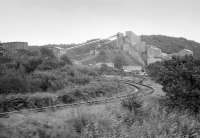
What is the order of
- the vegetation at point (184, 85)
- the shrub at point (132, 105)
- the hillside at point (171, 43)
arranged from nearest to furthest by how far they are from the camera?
the shrub at point (132, 105), the vegetation at point (184, 85), the hillside at point (171, 43)

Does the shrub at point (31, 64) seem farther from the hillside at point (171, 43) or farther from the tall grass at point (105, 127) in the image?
the hillside at point (171, 43)

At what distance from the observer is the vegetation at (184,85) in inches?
647

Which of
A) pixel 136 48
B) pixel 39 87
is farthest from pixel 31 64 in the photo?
pixel 136 48

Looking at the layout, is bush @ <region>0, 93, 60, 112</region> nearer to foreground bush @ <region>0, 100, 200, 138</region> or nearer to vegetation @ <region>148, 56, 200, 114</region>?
foreground bush @ <region>0, 100, 200, 138</region>

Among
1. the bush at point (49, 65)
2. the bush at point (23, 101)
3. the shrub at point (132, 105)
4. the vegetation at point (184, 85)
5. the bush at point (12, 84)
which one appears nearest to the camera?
the shrub at point (132, 105)

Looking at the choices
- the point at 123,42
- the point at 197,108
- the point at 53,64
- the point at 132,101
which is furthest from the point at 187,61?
the point at 123,42

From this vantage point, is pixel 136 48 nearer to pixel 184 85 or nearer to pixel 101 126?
pixel 184 85

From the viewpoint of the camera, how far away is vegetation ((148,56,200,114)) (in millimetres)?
16438

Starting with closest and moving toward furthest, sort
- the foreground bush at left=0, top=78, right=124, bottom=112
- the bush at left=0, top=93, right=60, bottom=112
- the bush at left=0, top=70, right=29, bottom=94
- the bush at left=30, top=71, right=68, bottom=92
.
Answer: the bush at left=0, top=93, right=60, bottom=112
the foreground bush at left=0, top=78, right=124, bottom=112
the bush at left=0, top=70, right=29, bottom=94
the bush at left=30, top=71, right=68, bottom=92

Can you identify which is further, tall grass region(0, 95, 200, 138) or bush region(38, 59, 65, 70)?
bush region(38, 59, 65, 70)

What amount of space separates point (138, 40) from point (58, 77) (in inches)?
3637

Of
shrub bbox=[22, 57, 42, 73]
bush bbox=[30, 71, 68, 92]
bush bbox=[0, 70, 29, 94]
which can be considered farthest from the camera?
shrub bbox=[22, 57, 42, 73]

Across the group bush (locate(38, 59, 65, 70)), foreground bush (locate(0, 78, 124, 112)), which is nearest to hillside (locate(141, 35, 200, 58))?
bush (locate(38, 59, 65, 70))

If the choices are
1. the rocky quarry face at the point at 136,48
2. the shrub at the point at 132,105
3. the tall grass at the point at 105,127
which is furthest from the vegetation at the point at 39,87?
the rocky quarry face at the point at 136,48
